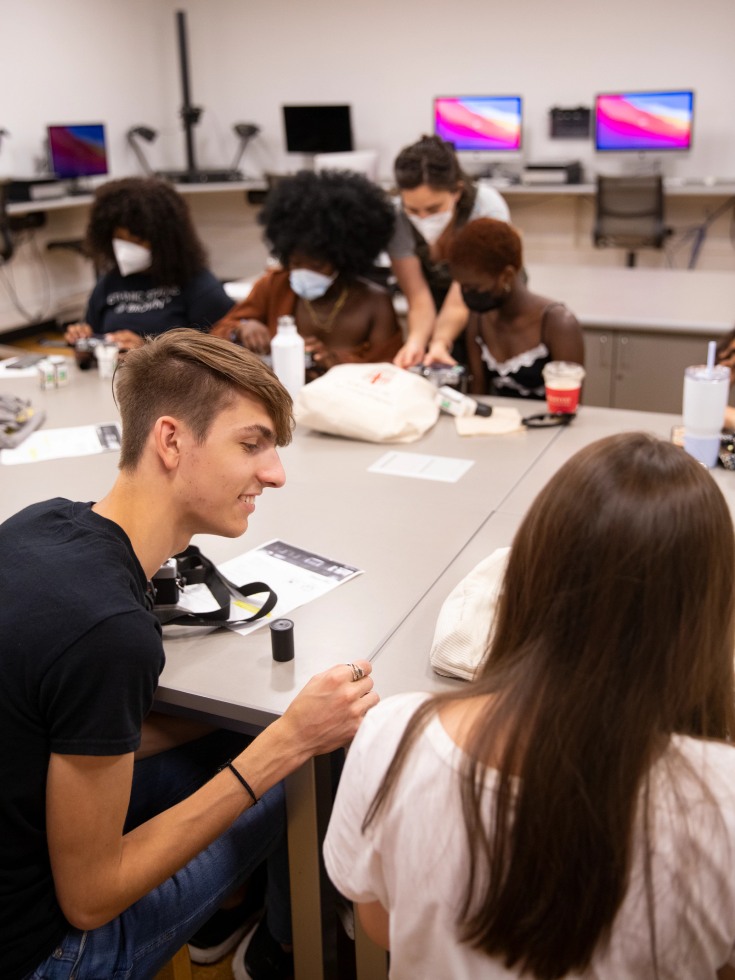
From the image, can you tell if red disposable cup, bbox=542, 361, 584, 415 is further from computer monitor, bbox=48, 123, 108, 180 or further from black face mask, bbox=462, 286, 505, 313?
computer monitor, bbox=48, 123, 108, 180

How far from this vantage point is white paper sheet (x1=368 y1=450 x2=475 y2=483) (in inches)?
79.8

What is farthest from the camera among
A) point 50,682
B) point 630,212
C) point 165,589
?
point 630,212

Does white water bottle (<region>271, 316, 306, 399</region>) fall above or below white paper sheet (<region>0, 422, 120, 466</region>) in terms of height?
above

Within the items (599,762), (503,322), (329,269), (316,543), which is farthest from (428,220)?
(599,762)

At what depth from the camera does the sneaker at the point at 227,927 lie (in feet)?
5.44

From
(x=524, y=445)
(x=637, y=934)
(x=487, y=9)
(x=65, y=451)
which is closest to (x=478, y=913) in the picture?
(x=637, y=934)

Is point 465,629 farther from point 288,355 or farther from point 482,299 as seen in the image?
point 482,299

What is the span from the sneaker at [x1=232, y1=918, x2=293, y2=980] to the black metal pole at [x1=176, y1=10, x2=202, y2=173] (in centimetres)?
700

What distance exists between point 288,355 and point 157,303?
843 millimetres

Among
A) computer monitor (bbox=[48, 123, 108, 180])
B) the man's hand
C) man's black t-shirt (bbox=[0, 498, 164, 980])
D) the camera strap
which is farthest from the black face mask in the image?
computer monitor (bbox=[48, 123, 108, 180])

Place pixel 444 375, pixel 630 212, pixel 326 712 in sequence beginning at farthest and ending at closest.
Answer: pixel 630 212, pixel 444 375, pixel 326 712

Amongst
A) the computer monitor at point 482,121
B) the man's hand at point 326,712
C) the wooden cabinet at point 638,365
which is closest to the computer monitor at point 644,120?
the computer monitor at point 482,121

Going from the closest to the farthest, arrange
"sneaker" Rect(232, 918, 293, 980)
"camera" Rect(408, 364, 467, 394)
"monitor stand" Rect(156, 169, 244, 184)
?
"sneaker" Rect(232, 918, 293, 980), "camera" Rect(408, 364, 467, 394), "monitor stand" Rect(156, 169, 244, 184)

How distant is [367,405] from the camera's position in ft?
7.38
